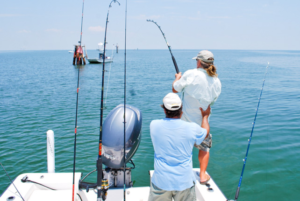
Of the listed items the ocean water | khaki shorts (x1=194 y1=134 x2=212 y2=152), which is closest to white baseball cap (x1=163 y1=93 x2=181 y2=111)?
khaki shorts (x1=194 y1=134 x2=212 y2=152)

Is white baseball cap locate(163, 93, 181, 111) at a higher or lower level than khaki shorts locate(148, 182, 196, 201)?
higher

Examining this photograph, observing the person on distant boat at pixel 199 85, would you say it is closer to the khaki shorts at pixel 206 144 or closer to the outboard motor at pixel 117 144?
the khaki shorts at pixel 206 144

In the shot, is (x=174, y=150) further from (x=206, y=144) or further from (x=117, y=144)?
(x=117, y=144)

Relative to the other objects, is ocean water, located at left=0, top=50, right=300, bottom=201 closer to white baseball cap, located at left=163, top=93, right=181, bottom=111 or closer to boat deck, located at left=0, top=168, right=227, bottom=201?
boat deck, located at left=0, top=168, right=227, bottom=201

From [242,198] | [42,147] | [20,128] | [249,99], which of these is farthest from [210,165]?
[249,99]

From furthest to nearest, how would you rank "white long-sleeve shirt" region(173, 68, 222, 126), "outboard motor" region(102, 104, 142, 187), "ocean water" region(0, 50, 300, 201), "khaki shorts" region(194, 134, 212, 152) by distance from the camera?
"ocean water" region(0, 50, 300, 201) < "outboard motor" region(102, 104, 142, 187) < "khaki shorts" region(194, 134, 212, 152) < "white long-sleeve shirt" region(173, 68, 222, 126)

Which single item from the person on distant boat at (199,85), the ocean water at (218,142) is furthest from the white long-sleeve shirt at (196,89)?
the ocean water at (218,142)

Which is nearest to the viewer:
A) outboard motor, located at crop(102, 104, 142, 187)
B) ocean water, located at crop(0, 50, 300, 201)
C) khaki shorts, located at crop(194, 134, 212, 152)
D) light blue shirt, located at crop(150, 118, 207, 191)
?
light blue shirt, located at crop(150, 118, 207, 191)

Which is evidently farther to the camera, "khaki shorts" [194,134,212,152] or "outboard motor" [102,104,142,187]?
"outboard motor" [102,104,142,187]

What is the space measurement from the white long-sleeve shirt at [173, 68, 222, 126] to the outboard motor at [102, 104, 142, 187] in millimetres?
890

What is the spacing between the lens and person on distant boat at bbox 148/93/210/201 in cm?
191

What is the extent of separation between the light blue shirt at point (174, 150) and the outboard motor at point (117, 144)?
1293mm

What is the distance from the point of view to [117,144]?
3.19 m

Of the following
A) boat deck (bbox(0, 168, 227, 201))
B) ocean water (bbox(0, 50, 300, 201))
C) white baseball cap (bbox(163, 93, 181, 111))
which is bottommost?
ocean water (bbox(0, 50, 300, 201))
